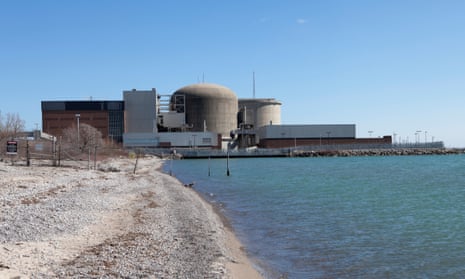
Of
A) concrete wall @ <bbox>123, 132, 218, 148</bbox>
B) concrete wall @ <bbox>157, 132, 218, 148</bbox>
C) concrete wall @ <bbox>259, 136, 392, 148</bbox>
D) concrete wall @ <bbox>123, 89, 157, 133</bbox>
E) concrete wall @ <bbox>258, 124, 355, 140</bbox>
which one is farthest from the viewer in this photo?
concrete wall @ <bbox>258, 124, 355, 140</bbox>

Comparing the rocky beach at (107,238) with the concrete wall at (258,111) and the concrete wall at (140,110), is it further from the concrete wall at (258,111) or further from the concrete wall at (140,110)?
the concrete wall at (258,111)

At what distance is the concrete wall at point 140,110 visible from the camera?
A: 145 metres

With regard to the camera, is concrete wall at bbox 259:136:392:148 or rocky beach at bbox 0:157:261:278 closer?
rocky beach at bbox 0:157:261:278

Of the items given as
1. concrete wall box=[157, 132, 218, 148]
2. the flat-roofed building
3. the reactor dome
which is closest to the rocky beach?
concrete wall box=[157, 132, 218, 148]

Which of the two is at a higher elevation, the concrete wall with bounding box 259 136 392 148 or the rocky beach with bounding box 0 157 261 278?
the concrete wall with bounding box 259 136 392 148

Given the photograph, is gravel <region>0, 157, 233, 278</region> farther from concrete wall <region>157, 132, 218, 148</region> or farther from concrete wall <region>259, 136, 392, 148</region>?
concrete wall <region>259, 136, 392, 148</region>

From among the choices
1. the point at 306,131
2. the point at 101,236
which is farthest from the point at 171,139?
the point at 101,236

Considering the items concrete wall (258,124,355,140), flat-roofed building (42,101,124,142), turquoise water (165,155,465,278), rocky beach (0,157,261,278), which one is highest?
flat-roofed building (42,101,124,142)

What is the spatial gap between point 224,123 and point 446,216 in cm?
13429

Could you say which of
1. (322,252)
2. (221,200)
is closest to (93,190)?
(221,200)

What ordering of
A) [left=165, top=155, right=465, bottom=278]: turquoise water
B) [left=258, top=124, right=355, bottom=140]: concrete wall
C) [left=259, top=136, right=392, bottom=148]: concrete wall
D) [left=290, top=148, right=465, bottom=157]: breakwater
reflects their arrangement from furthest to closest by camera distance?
[left=258, top=124, right=355, bottom=140]: concrete wall < [left=259, top=136, right=392, bottom=148]: concrete wall < [left=290, top=148, right=465, bottom=157]: breakwater < [left=165, top=155, right=465, bottom=278]: turquoise water

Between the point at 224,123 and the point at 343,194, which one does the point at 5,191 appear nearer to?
the point at 343,194

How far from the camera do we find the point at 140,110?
14562 cm

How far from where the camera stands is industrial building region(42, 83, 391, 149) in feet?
474
